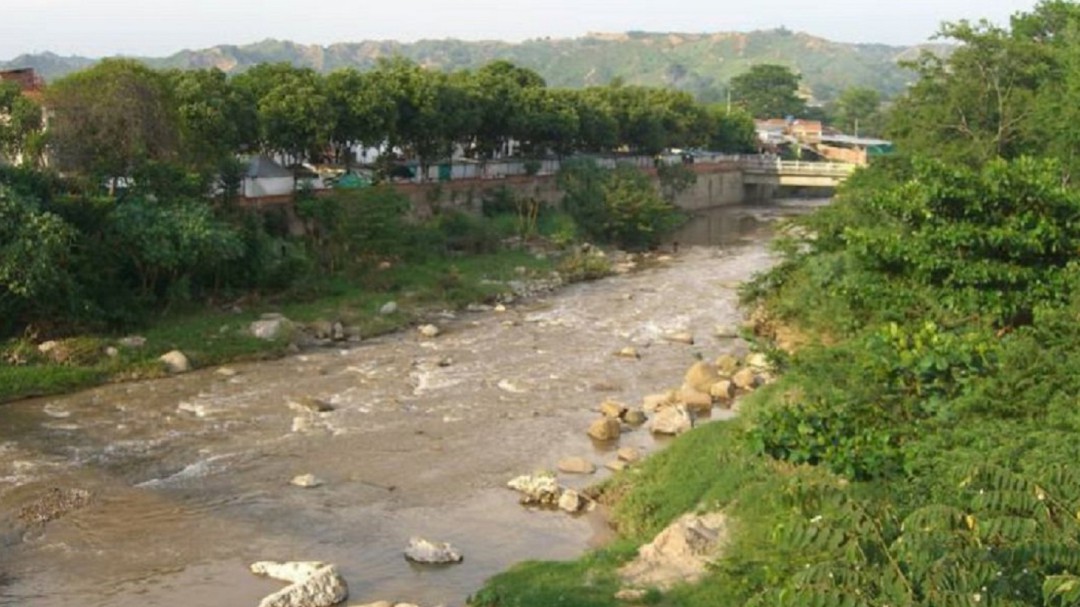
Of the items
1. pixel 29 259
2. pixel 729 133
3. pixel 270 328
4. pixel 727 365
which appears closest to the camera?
pixel 29 259

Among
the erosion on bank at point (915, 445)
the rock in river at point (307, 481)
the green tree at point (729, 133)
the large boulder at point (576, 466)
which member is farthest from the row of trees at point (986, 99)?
the green tree at point (729, 133)

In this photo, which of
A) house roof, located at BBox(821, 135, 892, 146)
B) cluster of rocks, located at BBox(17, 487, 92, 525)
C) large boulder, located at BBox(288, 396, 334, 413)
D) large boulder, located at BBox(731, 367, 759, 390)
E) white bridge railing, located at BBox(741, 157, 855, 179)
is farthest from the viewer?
house roof, located at BBox(821, 135, 892, 146)

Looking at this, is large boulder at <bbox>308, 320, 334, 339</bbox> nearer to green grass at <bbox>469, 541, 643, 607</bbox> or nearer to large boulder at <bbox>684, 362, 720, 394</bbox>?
large boulder at <bbox>684, 362, 720, 394</bbox>

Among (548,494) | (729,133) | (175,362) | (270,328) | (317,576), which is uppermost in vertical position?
(729,133)

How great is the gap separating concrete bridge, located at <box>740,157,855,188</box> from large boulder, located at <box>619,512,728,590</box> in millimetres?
59679

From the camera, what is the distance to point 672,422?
24.0m

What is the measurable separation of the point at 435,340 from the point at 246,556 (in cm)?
1580

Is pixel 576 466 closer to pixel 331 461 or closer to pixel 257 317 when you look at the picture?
pixel 331 461

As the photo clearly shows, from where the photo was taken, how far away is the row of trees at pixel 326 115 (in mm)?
31969

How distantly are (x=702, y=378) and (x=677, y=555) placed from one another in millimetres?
12215

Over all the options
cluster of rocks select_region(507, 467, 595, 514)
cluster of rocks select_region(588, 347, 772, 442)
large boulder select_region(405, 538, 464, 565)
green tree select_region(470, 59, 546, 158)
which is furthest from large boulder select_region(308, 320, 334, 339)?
green tree select_region(470, 59, 546, 158)

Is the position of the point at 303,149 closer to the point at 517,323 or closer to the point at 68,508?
the point at 517,323

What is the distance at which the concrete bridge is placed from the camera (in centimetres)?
7375

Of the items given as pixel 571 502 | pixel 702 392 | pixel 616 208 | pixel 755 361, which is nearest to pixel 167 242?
pixel 702 392
